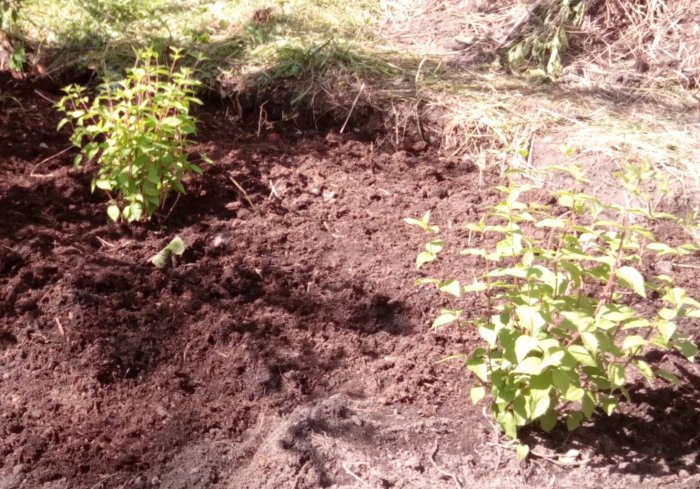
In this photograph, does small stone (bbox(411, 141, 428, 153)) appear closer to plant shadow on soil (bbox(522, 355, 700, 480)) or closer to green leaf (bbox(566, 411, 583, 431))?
plant shadow on soil (bbox(522, 355, 700, 480))

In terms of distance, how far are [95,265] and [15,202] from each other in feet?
2.21

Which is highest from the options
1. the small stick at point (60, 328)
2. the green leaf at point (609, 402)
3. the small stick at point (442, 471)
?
the green leaf at point (609, 402)

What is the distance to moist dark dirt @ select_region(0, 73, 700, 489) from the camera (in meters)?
2.47

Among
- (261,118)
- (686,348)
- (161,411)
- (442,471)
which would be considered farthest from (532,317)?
(261,118)

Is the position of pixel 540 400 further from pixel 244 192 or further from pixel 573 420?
pixel 244 192

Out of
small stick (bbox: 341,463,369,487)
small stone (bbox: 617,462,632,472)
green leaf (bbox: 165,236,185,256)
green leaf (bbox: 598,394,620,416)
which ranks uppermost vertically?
green leaf (bbox: 598,394,620,416)

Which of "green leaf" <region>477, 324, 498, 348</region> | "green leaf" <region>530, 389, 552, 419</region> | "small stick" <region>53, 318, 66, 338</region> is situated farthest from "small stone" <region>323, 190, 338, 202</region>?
"green leaf" <region>530, 389, 552, 419</region>

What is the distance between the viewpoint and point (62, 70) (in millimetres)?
4820

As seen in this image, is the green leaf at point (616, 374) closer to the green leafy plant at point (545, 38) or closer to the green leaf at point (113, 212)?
the green leaf at point (113, 212)

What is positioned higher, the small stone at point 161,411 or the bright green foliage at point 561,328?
the bright green foliage at point 561,328

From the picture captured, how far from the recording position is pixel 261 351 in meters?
2.87

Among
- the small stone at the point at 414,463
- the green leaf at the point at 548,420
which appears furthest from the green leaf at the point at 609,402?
the small stone at the point at 414,463

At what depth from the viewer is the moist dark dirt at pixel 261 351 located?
2.47 meters

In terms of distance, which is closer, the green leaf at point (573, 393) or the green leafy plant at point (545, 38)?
the green leaf at point (573, 393)
